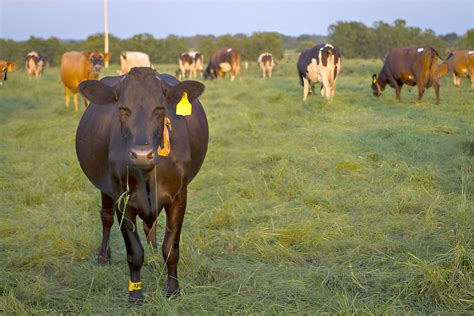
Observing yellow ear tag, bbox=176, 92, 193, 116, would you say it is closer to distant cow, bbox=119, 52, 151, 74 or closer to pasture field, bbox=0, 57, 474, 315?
pasture field, bbox=0, 57, 474, 315

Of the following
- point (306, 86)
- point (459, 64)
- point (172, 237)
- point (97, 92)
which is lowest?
point (172, 237)

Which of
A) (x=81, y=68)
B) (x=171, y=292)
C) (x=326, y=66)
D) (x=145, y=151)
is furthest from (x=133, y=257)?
(x=326, y=66)

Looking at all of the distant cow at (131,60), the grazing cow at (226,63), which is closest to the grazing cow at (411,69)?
the distant cow at (131,60)

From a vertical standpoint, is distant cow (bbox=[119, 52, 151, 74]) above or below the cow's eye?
above

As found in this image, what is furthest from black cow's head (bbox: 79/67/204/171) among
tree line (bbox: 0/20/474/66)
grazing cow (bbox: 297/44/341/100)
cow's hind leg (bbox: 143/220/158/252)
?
tree line (bbox: 0/20/474/66)

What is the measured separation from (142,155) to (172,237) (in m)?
0.88

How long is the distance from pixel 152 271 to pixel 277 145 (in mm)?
5117

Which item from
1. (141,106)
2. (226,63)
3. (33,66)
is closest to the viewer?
(141,106)

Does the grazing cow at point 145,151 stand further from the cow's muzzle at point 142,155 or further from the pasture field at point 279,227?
the pasture field at point 279,227

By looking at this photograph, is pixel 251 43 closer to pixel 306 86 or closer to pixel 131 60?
pixel 131 60

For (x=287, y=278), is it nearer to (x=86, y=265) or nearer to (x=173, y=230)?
(x=173, y=230)

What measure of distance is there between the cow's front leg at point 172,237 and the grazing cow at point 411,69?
11144 mm

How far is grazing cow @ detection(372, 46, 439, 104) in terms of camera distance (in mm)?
13758

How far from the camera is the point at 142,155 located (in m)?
3.05
